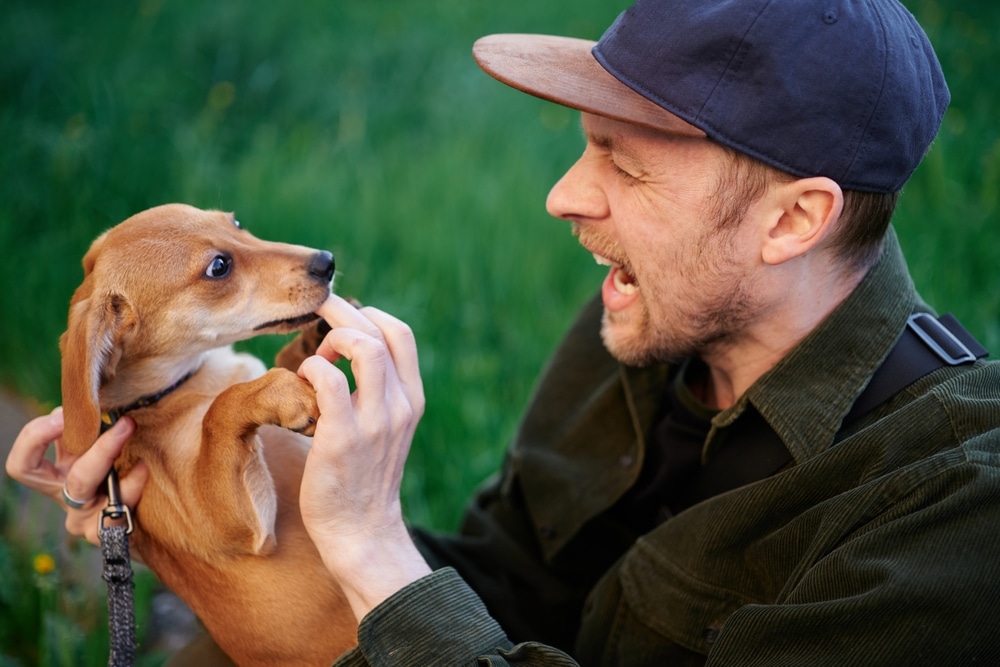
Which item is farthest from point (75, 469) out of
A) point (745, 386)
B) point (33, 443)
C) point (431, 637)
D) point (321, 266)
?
point (745, 386)

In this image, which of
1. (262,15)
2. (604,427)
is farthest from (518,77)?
(262,15)

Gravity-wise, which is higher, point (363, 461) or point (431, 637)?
point (363, 461)

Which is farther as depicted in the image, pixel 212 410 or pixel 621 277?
pixel 621 277

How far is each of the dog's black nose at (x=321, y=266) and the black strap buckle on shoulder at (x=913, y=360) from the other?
1.20 metres

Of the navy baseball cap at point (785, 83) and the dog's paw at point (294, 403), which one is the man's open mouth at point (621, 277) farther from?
the dog's paw at point (294, 403)

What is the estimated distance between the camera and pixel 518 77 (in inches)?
74.1

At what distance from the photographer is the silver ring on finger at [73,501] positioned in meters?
1.95

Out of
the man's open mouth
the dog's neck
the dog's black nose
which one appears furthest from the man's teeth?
the dog's neck

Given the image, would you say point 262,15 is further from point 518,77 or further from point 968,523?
point 968,523

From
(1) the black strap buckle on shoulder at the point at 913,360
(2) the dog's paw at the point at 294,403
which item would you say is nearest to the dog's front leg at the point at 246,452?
(2) the dog's paw at the point at 294,403

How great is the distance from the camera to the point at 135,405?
6.84 ft

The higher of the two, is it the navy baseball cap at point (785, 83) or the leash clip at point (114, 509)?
the navy baseball cap at point (785, 83)

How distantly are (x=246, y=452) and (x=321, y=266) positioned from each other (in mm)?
492

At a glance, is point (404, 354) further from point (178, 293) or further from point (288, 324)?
point (178, 293)
